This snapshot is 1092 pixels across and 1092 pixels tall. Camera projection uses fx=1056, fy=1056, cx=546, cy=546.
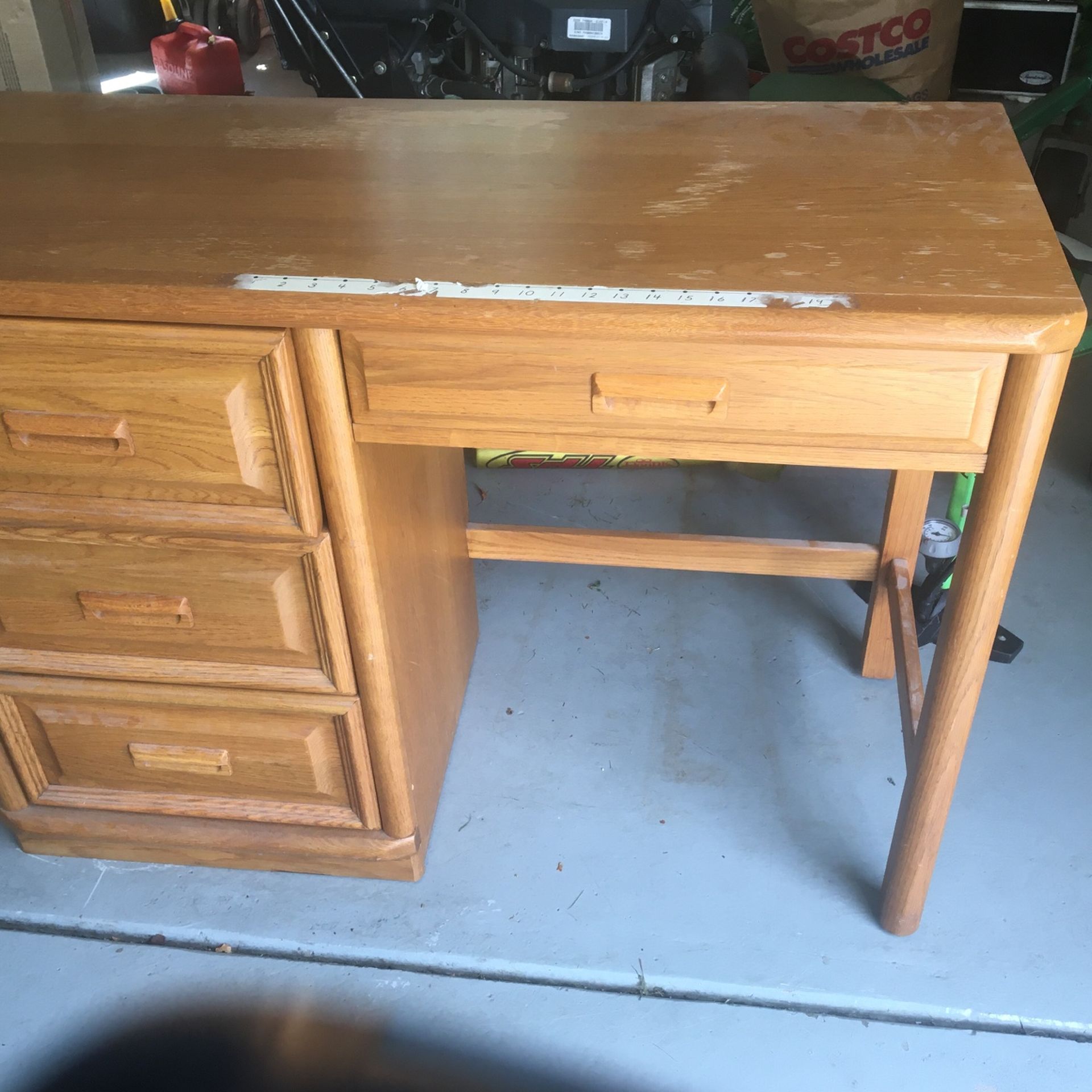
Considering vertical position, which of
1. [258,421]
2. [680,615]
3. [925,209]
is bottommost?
[680,615]

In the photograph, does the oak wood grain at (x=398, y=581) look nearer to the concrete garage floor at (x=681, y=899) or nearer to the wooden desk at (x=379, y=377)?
the wooden desk at (x=379, y=377)

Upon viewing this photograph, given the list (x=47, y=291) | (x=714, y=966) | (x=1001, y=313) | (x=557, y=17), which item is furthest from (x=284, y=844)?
(x=557, y=17)

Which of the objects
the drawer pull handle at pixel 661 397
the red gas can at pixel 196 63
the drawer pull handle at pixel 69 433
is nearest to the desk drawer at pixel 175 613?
the drawer pull handle at pixel 69 433

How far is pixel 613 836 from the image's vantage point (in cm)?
142

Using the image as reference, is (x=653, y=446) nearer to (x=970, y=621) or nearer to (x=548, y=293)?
(x=548, y=293)

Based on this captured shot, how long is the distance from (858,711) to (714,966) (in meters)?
0.50

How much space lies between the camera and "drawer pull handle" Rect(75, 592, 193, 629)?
3.73 feet

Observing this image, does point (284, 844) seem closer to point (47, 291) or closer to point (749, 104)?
point (47, 291)

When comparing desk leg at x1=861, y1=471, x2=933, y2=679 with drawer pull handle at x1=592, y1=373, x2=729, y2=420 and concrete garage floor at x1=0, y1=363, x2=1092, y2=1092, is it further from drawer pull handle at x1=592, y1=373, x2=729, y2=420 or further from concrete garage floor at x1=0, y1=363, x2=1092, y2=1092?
drawer pull handle at x1=592, y1=373, x2=729, y2=420

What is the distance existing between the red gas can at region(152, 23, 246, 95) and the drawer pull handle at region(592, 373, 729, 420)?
3134 mm

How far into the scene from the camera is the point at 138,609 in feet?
3.77

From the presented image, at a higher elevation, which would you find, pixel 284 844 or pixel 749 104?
pixel 749 104

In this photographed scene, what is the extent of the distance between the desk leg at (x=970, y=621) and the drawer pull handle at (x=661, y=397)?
240 millimetres

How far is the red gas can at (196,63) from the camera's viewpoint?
3535mm
